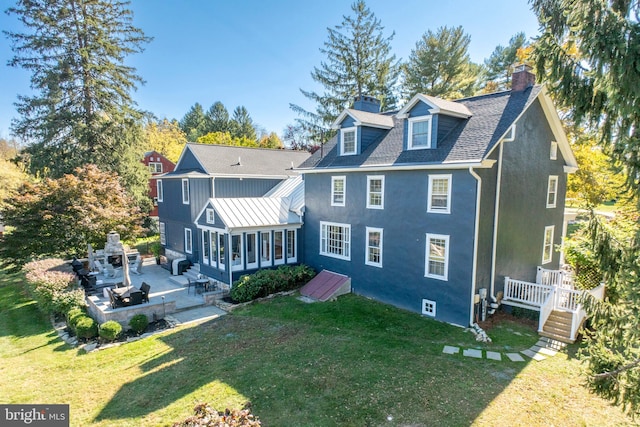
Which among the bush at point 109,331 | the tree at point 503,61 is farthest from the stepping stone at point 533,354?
the tree at point 503,61

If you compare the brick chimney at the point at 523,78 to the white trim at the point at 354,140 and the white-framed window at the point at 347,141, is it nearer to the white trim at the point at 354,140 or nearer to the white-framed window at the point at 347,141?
the white trim at the point at 354,140

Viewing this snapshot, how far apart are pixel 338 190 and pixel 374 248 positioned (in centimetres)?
329

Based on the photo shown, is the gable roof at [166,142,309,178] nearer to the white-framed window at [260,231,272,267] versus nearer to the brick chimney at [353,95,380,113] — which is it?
the white-framed window at [260,231,272,267]

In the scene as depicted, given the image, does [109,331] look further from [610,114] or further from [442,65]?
[442,65]

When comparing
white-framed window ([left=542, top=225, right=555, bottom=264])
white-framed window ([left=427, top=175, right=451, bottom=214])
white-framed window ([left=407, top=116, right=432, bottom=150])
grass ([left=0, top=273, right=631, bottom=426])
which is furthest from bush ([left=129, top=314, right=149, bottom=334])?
white-framed window ([left=542, top=225, right=555, bottom=264])

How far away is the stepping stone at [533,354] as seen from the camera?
362 inches

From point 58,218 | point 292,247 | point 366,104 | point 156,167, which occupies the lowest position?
point 292,247

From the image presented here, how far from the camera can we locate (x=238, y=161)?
22.0 metres

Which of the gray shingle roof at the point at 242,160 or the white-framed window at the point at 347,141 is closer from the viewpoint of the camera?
the white-framed window at the point at 347,141

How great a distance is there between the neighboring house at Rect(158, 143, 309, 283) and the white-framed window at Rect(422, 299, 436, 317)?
705 centimetres

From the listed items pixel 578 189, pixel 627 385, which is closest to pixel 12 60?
pixel 627 385

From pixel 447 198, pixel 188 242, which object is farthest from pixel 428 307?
pixel 188 242

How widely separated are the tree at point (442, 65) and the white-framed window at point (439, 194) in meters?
22.8

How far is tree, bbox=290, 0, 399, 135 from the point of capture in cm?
3034
